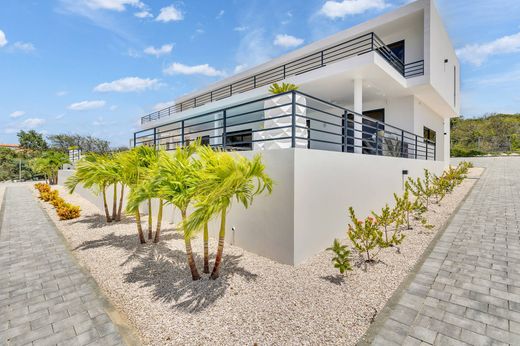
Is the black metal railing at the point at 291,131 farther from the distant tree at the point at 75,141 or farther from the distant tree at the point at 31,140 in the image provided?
the distant tree at the point at 31,140

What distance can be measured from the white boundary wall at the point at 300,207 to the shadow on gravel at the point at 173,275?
734 millimetres

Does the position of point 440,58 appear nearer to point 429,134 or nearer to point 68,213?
point 429,134

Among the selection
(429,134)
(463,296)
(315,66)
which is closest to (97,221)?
(463,296)

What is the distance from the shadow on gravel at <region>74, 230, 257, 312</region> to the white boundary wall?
0.73 meters

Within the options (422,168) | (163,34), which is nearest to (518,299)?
(422,168)

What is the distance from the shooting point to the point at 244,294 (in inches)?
142

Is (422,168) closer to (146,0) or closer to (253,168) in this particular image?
(253,168)

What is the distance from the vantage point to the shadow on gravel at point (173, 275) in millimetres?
3531

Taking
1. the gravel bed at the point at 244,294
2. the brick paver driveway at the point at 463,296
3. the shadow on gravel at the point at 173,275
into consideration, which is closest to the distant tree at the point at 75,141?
the shadow on gravel at the point at 173,275

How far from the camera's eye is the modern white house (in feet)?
15.3

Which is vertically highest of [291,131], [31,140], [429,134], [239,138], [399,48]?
[399,48]

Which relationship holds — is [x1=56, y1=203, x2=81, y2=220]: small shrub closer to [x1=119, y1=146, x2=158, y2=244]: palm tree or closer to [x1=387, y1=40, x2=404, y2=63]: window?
[x1=119, y1=146, x2=158, y2=244]: palm tree

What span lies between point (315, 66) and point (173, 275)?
44.5 ft

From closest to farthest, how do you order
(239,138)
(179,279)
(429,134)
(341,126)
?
(179,279) → (341,126) → (429,134) → (239,138)
